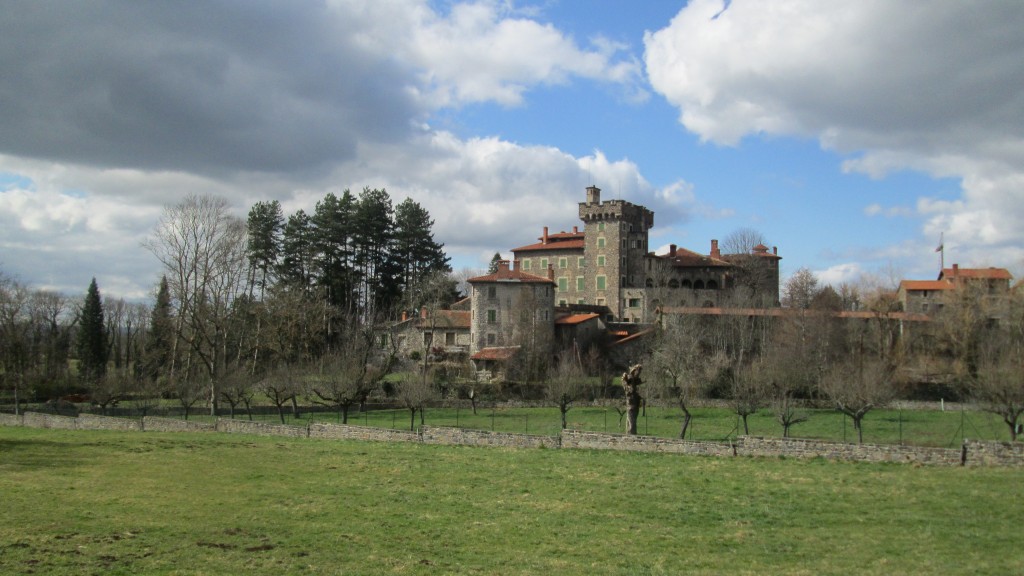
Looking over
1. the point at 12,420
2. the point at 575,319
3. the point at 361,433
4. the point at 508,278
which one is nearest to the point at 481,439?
the point at 361,433

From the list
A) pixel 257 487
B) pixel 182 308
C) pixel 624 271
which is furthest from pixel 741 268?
pixel 257 487

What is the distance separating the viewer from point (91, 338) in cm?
7375

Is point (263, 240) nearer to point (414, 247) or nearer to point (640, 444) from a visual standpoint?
point (414, 247)

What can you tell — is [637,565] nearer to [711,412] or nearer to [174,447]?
[174,447]

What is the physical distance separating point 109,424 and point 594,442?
24927 mm

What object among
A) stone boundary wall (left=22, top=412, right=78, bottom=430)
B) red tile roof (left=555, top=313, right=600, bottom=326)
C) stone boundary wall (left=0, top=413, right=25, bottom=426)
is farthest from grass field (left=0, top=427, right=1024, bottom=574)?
red tile roof (left=555, top=313, right=600, bottom=326)

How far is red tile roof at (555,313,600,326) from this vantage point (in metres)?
69.0

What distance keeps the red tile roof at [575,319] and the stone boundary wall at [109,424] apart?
39766 millimetres

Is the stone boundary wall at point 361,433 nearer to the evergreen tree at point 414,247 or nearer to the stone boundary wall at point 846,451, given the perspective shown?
the stone boundary wall at point 846,451

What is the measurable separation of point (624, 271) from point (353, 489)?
65654 mm

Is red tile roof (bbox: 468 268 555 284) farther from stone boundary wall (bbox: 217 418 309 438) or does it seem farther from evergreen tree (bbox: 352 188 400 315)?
stone boundary wall (bbox: 217 418 309 438)

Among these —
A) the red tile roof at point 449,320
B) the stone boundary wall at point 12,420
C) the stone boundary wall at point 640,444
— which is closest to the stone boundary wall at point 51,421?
the stone boundary wall at point 12,420

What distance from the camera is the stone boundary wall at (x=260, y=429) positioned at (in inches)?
1330

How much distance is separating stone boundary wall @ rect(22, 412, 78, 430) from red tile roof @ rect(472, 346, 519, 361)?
106 feet
